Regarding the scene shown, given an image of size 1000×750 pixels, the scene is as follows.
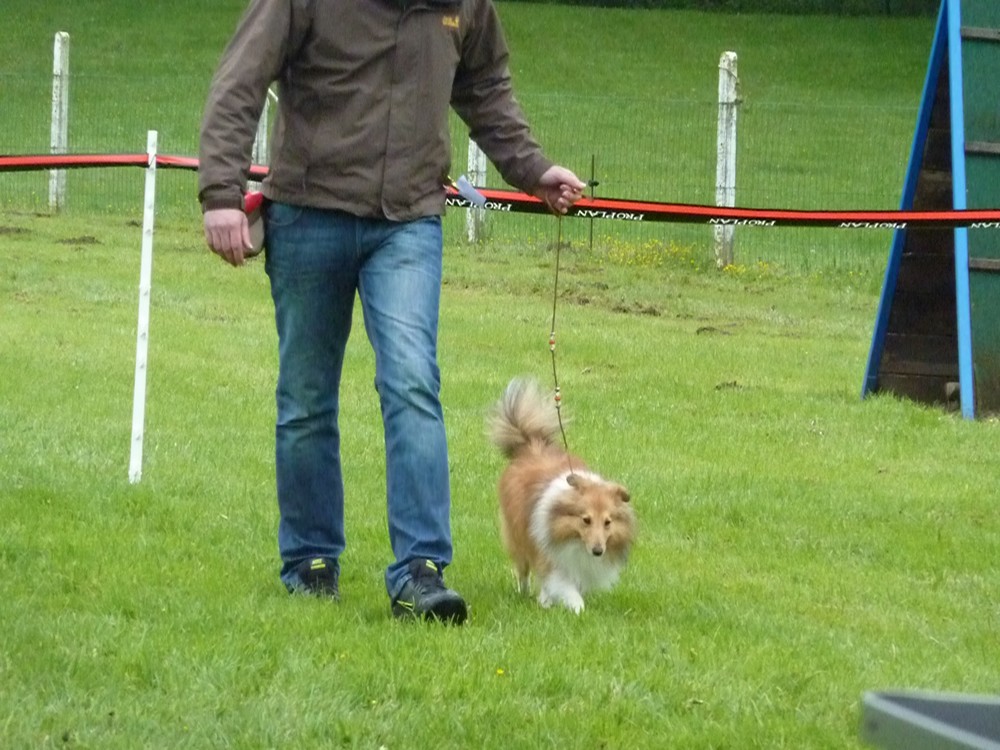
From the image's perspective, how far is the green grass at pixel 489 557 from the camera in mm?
4410

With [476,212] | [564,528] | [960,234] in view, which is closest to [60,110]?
[476,212]

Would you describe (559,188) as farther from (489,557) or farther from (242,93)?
(489,557)

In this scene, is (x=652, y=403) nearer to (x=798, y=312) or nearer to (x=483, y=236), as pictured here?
(x=798, y=312)

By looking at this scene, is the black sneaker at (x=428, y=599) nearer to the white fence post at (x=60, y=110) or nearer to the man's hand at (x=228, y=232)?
the man's hand at (x=228, y=232)

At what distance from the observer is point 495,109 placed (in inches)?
219

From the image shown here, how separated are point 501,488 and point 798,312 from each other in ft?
31.3

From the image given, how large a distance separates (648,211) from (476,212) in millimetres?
12180

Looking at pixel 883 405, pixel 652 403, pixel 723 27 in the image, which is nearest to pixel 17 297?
pixel 652 403

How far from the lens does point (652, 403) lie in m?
10.4

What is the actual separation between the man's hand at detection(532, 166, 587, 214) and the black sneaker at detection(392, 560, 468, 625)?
4.03 feet

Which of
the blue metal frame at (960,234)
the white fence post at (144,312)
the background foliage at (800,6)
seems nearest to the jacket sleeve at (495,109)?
the white fence post at (144,312)

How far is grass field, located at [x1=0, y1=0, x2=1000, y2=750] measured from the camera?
174 inches

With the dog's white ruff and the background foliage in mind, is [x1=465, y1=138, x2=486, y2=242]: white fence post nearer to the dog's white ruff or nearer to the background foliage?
the dog's white ruff

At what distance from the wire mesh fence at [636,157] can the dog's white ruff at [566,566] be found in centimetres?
1290
